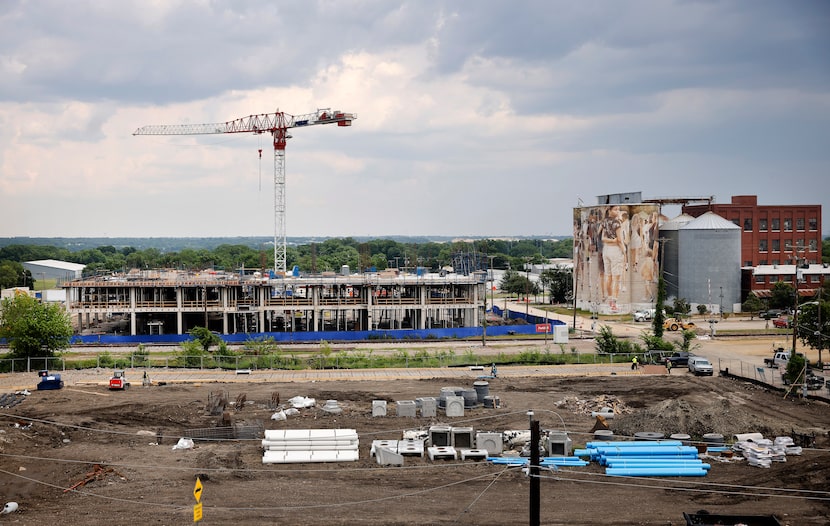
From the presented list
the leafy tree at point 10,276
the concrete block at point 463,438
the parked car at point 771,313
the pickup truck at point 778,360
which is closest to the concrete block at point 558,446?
the concrete block at point 463,438

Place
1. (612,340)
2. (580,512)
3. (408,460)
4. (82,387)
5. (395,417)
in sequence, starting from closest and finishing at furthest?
1. (580,512)
2. (408,460)
3. (395,417)
4. (82,387)
5. (612,340)

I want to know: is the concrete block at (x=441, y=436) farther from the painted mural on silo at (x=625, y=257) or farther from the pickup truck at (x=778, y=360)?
the painted mural on silo at (x=625, y=257)

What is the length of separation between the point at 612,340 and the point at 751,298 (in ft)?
130

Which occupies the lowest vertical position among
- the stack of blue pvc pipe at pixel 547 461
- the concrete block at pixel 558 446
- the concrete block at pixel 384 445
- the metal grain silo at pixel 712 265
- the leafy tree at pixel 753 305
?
the stack of blue pvc pipe at pixel 547 461

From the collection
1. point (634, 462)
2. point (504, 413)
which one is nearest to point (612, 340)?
point (504, 413)

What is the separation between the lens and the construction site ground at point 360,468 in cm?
2495

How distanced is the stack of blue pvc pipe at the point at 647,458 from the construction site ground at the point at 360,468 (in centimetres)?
43

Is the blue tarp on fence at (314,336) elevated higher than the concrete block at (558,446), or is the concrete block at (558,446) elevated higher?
the concrete block at (558,446)

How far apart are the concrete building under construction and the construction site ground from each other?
30.9 metres

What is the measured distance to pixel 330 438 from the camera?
3184cm

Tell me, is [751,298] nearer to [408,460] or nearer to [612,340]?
[612,340]

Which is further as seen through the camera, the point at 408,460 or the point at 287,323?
the point at 287,323

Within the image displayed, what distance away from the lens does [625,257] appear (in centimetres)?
9438

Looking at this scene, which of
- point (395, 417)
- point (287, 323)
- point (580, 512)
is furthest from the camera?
point (287, 323)
